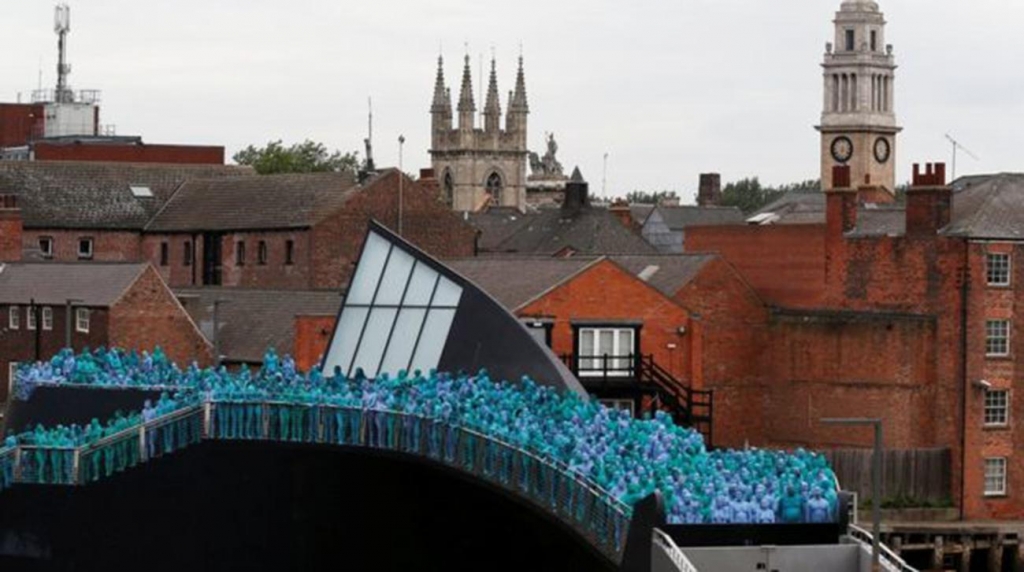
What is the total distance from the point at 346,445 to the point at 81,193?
2145 inches

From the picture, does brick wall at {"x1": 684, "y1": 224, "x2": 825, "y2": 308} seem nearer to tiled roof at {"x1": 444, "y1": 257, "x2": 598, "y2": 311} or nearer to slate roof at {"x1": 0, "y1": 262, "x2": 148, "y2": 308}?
tiled roof at {"x1": 444, "y1": 257, "x2": 598, "y2": 311}

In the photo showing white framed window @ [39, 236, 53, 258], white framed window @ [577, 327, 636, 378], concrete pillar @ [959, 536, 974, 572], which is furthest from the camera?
white framed window @ [39, 236, 53, 258]

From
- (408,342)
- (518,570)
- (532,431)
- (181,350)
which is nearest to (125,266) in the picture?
(181,350)

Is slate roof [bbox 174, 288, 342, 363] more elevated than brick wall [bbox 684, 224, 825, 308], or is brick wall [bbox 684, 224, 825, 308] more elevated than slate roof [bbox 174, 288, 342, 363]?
brick wall [bbox 684, 224, 825, 308]

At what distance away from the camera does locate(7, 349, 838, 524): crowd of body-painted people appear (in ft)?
161

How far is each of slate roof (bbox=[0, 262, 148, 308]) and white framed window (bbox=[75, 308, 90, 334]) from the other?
0.46m

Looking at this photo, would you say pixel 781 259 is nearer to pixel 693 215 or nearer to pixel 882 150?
pixel 693 215

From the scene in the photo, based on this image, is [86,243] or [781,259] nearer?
[781,259]

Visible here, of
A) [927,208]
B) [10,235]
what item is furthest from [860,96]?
[927,208]

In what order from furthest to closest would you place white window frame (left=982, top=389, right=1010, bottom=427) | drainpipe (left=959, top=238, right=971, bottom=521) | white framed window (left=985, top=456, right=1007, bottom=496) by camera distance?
white window frame (left=982, top=389, right=1010, bottom=427) < white framed window (left=985, top=456, right=1007, bottom=496) < drainpipe (left=959, top=238, right=971, bottom=521)

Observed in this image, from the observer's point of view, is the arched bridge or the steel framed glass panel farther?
the steel framed glass panel

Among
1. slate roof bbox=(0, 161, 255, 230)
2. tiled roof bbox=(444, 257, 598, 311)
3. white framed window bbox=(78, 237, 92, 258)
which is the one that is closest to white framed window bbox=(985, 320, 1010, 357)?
tiled roof bbox=(444, 257, 598, 311)

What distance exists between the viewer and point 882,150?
189m

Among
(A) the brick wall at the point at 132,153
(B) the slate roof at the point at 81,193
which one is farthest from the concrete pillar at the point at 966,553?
(A) the brick wall at the point at 132,153
